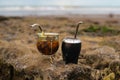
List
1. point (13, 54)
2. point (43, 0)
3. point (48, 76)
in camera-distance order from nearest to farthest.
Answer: point (48, 76), point (13, 54), point (43, 0)

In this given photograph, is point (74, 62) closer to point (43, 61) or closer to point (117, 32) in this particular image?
point (43, 61)

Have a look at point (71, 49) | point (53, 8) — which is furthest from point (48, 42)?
point (53, 8)

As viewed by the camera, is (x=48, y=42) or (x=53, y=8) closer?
(x=48, y=42)

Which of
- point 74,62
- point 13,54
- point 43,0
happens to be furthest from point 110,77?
point 43,0

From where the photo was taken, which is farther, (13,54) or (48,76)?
(13,54)

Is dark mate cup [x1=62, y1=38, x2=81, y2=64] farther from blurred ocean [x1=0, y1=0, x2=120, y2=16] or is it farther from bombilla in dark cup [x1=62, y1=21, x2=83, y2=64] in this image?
blurred ocean [x1=0, y1=0, x2=120, y2=16]

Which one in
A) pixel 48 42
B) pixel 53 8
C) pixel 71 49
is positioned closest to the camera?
pixel 71 49

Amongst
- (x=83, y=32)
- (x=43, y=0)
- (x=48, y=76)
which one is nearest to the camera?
(x=48, y=76)

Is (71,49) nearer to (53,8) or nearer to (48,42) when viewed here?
(48,42)
